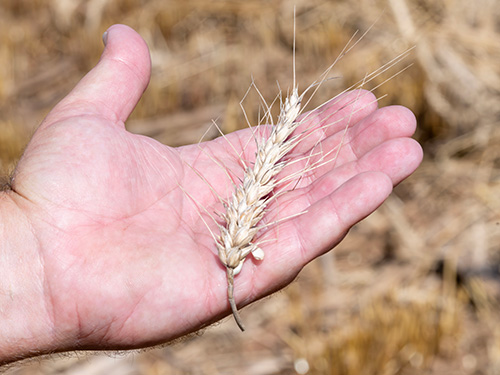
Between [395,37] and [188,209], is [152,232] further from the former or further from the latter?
[395,37]

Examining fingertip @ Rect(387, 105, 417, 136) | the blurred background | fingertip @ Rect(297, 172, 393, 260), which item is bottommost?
the blurred background

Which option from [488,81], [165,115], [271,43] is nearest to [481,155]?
[488,81]

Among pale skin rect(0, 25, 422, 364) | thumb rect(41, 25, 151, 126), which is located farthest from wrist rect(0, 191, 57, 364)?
thumb rect(41, 25, 151, 126)

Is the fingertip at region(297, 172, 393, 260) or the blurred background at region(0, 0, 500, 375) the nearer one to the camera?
the fingertip at region(297, 172, 393, 260)

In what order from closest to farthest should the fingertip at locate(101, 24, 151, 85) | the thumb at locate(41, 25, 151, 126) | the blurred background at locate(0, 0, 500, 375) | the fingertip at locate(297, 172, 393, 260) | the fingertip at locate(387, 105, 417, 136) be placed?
the fingertip at locate(297, 172, 393, 260) → the fingertip at locate(387, 105, 417, 136) → the thumb at locate(41, 25, 151, 126) → the fingertip at locate(101, 24, 151, 85) → the blurred background at locate(0, 0, 500, 375)

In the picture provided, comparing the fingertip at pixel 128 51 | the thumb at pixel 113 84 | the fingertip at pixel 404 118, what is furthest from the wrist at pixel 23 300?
the fingertip at pixel 404 118

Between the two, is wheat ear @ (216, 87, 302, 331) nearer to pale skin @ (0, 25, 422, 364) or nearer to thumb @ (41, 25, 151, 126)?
pale skin @ (0, 25, 422, 364)

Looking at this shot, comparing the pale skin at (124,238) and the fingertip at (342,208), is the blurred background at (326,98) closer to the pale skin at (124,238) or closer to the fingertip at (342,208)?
the pale skin at (124,238)
